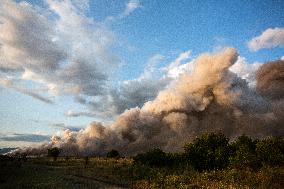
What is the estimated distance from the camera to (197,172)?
41.4 m

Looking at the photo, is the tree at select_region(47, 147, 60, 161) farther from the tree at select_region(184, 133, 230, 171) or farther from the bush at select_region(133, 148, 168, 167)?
the tree at select_region(184, 133, 230, 171)

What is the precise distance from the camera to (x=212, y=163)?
48.2m

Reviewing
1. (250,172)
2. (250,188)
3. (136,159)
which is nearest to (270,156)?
(250,172)

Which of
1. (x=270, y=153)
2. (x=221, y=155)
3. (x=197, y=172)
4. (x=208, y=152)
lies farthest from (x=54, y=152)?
(x=270, y=153)

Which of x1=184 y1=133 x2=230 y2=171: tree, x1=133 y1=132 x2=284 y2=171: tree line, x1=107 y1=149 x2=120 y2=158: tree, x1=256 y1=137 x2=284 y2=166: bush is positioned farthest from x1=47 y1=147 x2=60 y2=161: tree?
x1=256 y1=137 x2=284 y2=166: bush

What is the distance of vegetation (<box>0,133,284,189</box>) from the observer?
3234 cm

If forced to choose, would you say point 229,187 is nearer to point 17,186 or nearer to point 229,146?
point 17,186

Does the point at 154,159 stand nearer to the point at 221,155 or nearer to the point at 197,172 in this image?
the point at 221,155

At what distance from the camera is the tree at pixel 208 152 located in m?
48.1

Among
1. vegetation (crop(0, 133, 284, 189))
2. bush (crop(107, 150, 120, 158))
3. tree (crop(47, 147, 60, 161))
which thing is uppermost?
tree (crop(47, 147, 60, 161))

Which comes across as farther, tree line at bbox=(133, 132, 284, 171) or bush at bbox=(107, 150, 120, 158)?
bush at bbox=(107, 150, 120, 158)

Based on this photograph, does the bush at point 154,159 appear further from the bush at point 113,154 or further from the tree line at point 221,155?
the bush at point 113,154

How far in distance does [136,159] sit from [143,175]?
19943mm

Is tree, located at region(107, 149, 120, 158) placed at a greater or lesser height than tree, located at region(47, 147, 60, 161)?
lesser
